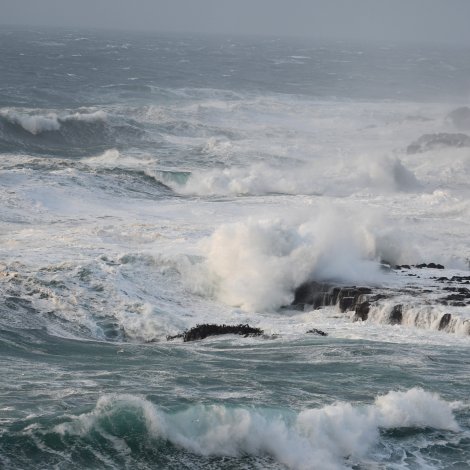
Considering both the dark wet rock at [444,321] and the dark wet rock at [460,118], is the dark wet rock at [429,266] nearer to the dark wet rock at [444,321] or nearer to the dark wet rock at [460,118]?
the dark wet rock at [444,321]

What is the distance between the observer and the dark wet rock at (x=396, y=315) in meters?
21.2

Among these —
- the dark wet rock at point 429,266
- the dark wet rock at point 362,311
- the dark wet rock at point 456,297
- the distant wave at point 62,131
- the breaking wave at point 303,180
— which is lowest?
the dark wet rock at point 362,311

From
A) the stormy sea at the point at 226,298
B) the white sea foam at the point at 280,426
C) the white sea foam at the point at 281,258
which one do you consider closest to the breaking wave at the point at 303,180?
the stormy sea at the point at 226,298

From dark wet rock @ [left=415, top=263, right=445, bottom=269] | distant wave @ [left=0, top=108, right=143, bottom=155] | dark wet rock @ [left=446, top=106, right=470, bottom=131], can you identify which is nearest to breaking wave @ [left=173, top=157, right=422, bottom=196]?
distant wave @ [left=0, top=108, right=143, bottom=155]

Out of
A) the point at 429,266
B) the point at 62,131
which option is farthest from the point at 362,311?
the point at 62,131

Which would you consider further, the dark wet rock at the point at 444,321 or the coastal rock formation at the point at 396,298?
the coastal rock formation at the point at 396,298

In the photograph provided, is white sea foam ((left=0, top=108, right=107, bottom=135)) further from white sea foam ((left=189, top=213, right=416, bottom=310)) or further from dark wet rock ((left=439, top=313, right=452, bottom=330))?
dark wet rock ((left=439, top=313, right=452, bottom=330))

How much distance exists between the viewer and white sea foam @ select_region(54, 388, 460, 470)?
1369cm

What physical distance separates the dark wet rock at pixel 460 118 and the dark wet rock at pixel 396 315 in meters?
42.6

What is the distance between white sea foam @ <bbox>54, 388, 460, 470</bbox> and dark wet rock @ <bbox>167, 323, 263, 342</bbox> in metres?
5.69

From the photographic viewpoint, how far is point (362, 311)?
21.6 metres

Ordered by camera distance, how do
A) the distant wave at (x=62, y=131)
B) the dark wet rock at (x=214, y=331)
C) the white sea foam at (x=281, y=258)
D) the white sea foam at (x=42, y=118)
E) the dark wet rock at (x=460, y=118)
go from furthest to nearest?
the dark wet rock at (x=460, y=118)
the white sea foam at (x=42, y=118)
the distant wave at (x=62, y=131)
the white sea foam at (x=281, y=258)
the dark wet rock at (x=214, y=331)

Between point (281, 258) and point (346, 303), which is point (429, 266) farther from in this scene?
point (346, 303)

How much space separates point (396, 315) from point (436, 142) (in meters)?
32.2
